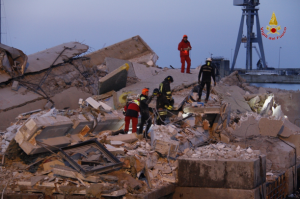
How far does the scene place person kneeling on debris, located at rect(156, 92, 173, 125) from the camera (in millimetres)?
9336

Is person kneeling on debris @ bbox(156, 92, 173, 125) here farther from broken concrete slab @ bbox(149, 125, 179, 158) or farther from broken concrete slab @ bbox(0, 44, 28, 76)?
broken concrete slab @ bbox(0, 44, 28, 76)

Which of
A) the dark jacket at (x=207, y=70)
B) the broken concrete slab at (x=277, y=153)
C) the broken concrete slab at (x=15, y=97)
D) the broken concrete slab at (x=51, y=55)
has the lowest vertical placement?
the broken concrete slab at (x=277, y=153)

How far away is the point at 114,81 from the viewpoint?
1167 cm

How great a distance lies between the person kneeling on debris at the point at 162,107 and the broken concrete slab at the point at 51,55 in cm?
440

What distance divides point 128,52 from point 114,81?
177 inches

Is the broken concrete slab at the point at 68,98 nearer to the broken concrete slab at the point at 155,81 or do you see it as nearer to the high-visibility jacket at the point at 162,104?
the broken concrete slab at the point at 155,81

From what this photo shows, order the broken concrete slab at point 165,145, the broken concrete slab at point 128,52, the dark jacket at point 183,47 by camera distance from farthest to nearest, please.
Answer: the broken concrete slab at point 128,52 → the dark jacket at point 183,47 → the broken concrete slab at point 165,145

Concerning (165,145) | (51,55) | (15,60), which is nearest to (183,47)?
(51,55)

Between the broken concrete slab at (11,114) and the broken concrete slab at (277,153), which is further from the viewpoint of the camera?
the broken concrete slab at (11,114)

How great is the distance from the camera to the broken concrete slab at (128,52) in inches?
597

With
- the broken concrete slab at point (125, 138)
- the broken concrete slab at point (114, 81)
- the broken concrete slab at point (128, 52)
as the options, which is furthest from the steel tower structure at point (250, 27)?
the broken concrete slab at point (125, 138)

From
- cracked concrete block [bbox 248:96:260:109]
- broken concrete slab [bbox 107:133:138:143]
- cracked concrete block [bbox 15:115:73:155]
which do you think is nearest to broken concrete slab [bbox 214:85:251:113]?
cracked concrete block [bbox 248:96:260:109]

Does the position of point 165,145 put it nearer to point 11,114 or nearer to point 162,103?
point 162,103

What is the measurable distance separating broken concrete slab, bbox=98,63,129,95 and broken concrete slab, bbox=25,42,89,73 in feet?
7.01
